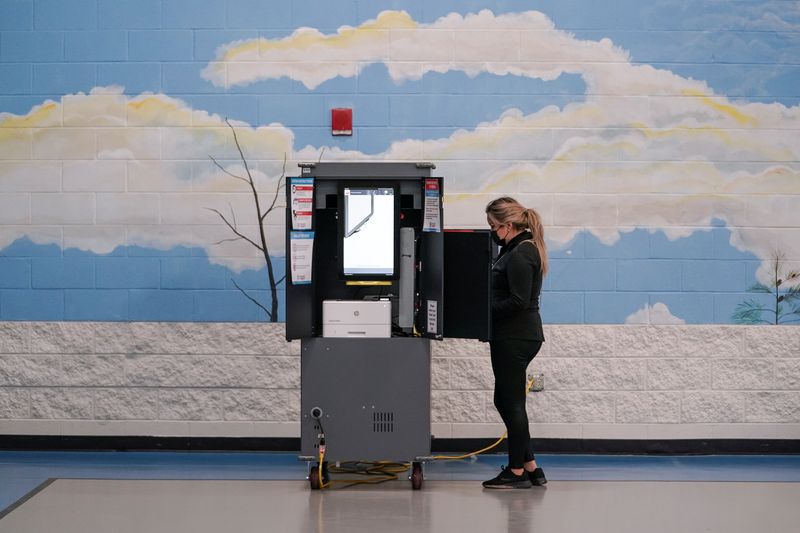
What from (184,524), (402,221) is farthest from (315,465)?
(402,221)

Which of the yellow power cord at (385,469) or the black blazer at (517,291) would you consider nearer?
the black blazer at (517,291)

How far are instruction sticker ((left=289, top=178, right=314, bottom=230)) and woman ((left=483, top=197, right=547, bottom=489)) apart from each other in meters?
0.94

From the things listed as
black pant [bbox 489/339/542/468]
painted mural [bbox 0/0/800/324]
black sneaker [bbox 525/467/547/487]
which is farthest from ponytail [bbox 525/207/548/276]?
black sneaker [bbox 525/467/547/487]

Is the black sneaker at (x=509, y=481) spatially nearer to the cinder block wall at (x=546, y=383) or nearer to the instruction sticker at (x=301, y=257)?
the cinder block wall at (x=546, y=383)

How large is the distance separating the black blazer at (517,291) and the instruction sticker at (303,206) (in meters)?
1.00

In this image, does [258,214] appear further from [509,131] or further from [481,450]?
[481,450]

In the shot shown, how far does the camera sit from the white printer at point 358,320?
16.6ft

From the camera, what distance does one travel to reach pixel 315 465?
16.7ft

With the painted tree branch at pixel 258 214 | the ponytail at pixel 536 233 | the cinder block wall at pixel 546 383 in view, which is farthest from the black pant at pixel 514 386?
the painted tree branch at pixel 258 214

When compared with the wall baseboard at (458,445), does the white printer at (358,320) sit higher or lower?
higher

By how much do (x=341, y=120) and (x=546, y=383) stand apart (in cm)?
203

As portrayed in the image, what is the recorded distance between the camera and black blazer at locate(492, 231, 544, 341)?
16.1ft

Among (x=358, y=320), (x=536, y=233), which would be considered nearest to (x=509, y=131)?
(x=536, y=233)

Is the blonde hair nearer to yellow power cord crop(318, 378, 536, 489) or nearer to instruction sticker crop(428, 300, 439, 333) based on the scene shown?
instruction sticker crop(428, 300, 439, 333)
